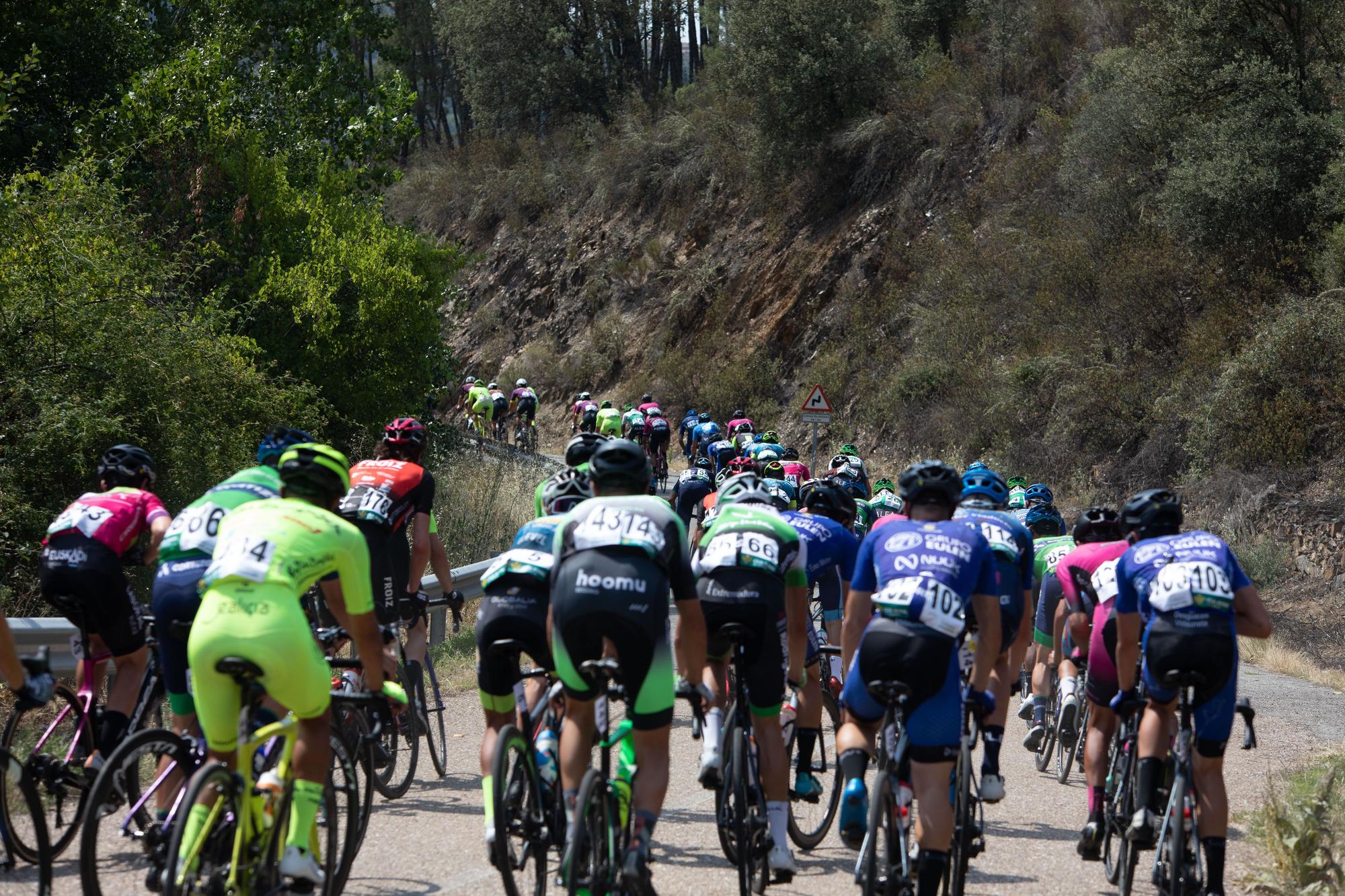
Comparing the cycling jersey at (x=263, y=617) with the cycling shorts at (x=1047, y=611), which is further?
the cycling shorts at (x=1047, y=611)

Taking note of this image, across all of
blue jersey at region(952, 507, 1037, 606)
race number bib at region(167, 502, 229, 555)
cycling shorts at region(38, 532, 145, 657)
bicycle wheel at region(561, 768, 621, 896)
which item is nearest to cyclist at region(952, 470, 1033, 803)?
blue jersey at region(952, 507, 1037, 606)

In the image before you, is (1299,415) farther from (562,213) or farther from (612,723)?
(562,213)

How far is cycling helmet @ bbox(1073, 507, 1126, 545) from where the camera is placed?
28.5 feet

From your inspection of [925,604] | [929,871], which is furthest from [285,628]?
[929,871]

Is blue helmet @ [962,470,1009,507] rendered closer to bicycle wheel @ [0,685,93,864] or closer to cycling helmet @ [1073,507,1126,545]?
cycling helmet @ [1073,507,1126,545]

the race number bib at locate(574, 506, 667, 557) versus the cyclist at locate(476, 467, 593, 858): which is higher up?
the race number bib at locate(574, 506, 667, 557)

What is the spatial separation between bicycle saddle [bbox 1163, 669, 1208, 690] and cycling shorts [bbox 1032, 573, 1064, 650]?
153 inches

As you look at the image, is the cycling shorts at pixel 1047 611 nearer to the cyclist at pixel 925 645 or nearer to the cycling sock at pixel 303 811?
the cyclist at pixel 925 645

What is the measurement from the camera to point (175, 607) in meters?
6.34

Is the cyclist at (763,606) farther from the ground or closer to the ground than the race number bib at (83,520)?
closer to the ground

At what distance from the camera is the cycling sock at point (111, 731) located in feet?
22.7

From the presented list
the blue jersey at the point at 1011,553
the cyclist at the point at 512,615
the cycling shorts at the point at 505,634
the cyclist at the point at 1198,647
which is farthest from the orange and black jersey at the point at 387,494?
the cyclist at the point at 1198,647

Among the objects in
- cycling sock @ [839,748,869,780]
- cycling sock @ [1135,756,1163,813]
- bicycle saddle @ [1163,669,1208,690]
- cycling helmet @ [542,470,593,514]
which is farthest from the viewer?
cycling helmet @ [542,470,593,514]

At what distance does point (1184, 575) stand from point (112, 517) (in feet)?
17.2
